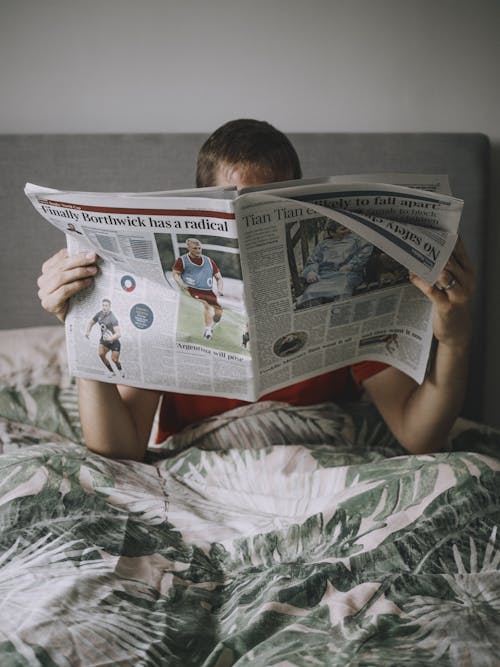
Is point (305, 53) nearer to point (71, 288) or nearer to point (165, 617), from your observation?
point (71, 288)

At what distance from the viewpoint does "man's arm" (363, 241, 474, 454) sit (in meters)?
0.81

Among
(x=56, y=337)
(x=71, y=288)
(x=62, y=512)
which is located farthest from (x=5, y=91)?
(x=62, y=512)

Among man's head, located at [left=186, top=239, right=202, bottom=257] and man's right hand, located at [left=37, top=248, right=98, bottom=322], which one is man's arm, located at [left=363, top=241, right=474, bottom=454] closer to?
man's head, located at [left=186, top=239, right=202, bottom=257]

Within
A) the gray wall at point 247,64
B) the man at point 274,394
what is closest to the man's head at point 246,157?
the man at point 274,394

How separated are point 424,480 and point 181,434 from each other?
1.44 feet

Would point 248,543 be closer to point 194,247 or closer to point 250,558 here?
point 250,558

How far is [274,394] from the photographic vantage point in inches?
41.1

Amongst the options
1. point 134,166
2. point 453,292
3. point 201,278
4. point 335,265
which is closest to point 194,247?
point 201,278

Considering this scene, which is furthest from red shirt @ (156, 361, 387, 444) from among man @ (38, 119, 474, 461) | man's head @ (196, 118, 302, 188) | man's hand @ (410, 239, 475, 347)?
man's head @ (196, 118, 302, 188)

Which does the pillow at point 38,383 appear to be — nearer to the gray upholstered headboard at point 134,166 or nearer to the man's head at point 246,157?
the gray upholstered headboard at point 134,166

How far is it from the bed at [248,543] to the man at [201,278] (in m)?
0.24

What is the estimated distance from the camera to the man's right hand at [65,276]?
793 mm

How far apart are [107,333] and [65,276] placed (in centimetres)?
9

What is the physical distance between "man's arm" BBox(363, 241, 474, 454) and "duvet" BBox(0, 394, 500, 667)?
0.29 feet
